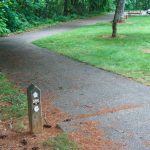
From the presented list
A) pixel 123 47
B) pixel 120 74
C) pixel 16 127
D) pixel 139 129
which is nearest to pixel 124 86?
pixel 120 74

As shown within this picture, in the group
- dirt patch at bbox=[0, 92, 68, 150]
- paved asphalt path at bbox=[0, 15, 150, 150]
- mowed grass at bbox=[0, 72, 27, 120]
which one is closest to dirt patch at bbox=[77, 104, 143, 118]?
paved asphalt path at bbox=[0, 15, 150, 150]

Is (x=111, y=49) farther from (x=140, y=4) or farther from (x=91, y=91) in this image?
(x=140, y=4)

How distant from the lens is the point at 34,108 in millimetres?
6102

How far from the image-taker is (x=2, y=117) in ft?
23.2

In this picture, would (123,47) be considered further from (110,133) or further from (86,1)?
(86,1)

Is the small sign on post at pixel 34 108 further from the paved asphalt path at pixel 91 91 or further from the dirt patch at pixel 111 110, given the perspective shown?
the dirt patch at pixel 111 110

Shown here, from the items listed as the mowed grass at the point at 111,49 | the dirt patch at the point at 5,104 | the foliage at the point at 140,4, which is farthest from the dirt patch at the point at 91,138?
the foliage at the point at 140,4

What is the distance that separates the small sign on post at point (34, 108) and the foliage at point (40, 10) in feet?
45.7

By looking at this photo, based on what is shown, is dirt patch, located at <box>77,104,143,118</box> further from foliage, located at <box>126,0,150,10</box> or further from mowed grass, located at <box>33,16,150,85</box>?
foliage, located at <box>126,0,150,10</box>

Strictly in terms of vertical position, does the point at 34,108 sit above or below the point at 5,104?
above

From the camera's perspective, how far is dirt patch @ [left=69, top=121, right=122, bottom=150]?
567 cm

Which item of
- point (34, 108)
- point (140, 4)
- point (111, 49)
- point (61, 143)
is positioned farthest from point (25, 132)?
point (140, 4)

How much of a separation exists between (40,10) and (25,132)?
26.0 meters

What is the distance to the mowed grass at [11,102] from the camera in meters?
7.23
